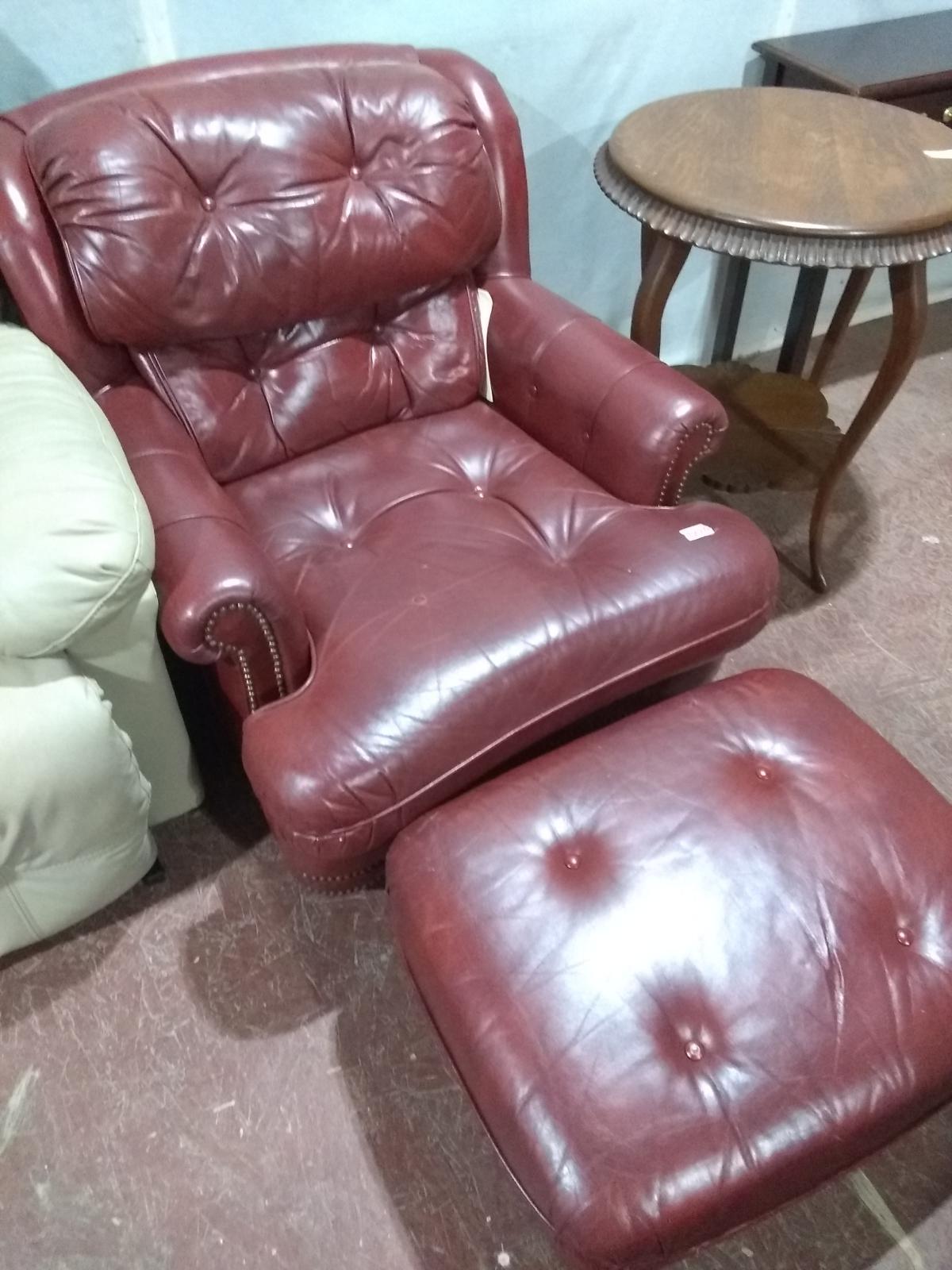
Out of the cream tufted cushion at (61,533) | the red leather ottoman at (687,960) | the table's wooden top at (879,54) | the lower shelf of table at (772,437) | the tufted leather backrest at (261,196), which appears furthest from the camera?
the lower shelf of table at (772,437)

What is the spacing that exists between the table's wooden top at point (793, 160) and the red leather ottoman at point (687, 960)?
0.69 meters

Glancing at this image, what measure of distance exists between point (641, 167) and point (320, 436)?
0.62 meters

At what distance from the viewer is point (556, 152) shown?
5.88 feet

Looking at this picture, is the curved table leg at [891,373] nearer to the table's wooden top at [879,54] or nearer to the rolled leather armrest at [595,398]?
the rolled leather armrest at [595,398]

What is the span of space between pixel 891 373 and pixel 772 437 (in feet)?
1.64

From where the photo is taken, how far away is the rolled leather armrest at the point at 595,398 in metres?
1.23

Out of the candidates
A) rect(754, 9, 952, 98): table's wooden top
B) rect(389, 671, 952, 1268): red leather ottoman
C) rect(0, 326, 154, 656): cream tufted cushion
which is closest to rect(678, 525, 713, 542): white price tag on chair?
rect(389, 671, 952, 1268): red leather ottoman

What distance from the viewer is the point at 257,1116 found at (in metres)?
1.11

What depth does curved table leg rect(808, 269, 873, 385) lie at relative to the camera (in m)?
1.79

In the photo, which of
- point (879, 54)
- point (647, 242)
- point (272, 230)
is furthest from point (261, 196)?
point (879, 54)

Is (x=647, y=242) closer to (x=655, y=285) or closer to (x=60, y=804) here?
(x=655, y=285)

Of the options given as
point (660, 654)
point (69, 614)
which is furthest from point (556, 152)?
point (69, 614)

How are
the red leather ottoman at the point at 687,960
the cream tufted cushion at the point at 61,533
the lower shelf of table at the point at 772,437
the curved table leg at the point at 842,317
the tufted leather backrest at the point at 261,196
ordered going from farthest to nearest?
the lower shelf of table at the point at 772,437, the curved table leg at the point at 842,317, the tufted leather backrest at the point at 261,196, the cream tufted cushion at the point at 61,533, the red leather ottoman at the point at 687,960

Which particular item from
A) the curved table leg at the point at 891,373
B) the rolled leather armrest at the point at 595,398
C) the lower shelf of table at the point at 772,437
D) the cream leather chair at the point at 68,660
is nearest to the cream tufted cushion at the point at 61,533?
the cream leather chair at the point at 68,660
